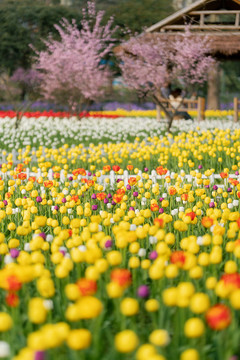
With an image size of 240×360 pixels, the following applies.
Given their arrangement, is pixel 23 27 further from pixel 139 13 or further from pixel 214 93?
pixel 214 93

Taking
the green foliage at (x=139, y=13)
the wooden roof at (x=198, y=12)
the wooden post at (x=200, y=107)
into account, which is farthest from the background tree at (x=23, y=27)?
the wooden post at (x=200, y=107)

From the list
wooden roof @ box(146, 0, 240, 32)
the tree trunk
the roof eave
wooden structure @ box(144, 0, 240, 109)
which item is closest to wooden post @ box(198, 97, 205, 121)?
wooden structure @ box(144, 0, 240, 109)

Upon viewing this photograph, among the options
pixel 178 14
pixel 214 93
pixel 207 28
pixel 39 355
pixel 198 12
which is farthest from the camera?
pixel 214 93

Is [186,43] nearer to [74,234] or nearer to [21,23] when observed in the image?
[74,234]

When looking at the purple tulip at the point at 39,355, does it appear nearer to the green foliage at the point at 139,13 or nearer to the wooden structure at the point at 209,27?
the wooden structure at the point at 209,27

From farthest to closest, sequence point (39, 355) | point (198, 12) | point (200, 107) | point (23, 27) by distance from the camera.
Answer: point (23, 27) → point (200, 107) → point (198, 12) → point (39, 355)

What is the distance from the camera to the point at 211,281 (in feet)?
7.29

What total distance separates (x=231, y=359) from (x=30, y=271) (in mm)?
881

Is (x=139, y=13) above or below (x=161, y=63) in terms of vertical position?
above

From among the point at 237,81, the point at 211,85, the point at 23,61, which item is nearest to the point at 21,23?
the point at 23,61

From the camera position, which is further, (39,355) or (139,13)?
(139,13)

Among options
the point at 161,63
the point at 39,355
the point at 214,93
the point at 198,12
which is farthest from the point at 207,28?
the point at 39,355

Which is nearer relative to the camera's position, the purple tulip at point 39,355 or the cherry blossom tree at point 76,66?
the purple tulip at point 39,355

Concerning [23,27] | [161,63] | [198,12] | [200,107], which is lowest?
[200,107]
